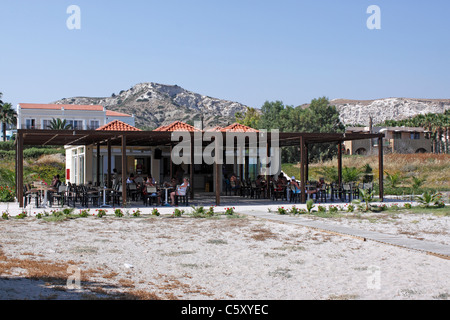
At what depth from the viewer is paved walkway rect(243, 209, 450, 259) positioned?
8164 mm

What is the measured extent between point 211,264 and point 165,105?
119 m

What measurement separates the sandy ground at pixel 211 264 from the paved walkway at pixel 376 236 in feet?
0.63

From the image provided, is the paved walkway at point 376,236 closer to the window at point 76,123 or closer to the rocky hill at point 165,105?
the window at point 76,123

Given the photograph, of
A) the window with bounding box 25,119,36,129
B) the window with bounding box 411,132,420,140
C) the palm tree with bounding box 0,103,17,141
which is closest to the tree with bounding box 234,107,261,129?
the window with bounding box 411,132,420,140

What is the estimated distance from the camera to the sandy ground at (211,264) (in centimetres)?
580

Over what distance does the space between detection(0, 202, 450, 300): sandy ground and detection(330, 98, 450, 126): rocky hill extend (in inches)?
4841

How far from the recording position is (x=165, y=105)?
124375 millimetres

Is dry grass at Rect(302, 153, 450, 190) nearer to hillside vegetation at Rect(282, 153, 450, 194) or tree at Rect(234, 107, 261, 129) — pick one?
hillside vegetation at Rect(282, 153, 450, 194)

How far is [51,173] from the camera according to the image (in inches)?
1391

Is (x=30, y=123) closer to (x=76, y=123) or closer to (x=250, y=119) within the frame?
(x=76, y=123)

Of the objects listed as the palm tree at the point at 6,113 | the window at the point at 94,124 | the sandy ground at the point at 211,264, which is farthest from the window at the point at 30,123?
the sandy ground at the point at 211,264
